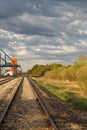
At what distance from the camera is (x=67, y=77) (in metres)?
103

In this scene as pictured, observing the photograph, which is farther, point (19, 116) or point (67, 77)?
point (67, 77)

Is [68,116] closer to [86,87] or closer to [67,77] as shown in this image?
[86,87]

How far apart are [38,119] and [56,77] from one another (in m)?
106

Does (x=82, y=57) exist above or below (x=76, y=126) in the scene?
above

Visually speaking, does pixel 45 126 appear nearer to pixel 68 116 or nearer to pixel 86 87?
pixel 68 116

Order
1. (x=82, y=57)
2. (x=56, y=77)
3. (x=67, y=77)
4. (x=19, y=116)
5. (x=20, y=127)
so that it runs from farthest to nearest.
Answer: (x=56, y=77) < (x=67, y=77) < (x=82, y=57) < (x=19, y=116) < (x=20, y=127)

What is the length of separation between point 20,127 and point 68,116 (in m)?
4.27

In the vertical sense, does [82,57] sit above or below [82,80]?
above

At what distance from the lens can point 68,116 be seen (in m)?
18.2

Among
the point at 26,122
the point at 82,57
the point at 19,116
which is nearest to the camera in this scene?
the point at 26,122

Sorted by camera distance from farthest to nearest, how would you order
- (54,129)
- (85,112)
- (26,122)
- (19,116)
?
(85,112), (19,116), (26,122), (54,129)

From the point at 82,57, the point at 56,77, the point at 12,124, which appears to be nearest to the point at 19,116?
the point at 12,124

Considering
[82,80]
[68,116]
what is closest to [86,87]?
[82,80]

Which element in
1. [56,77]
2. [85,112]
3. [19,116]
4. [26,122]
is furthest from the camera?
[56,77]
